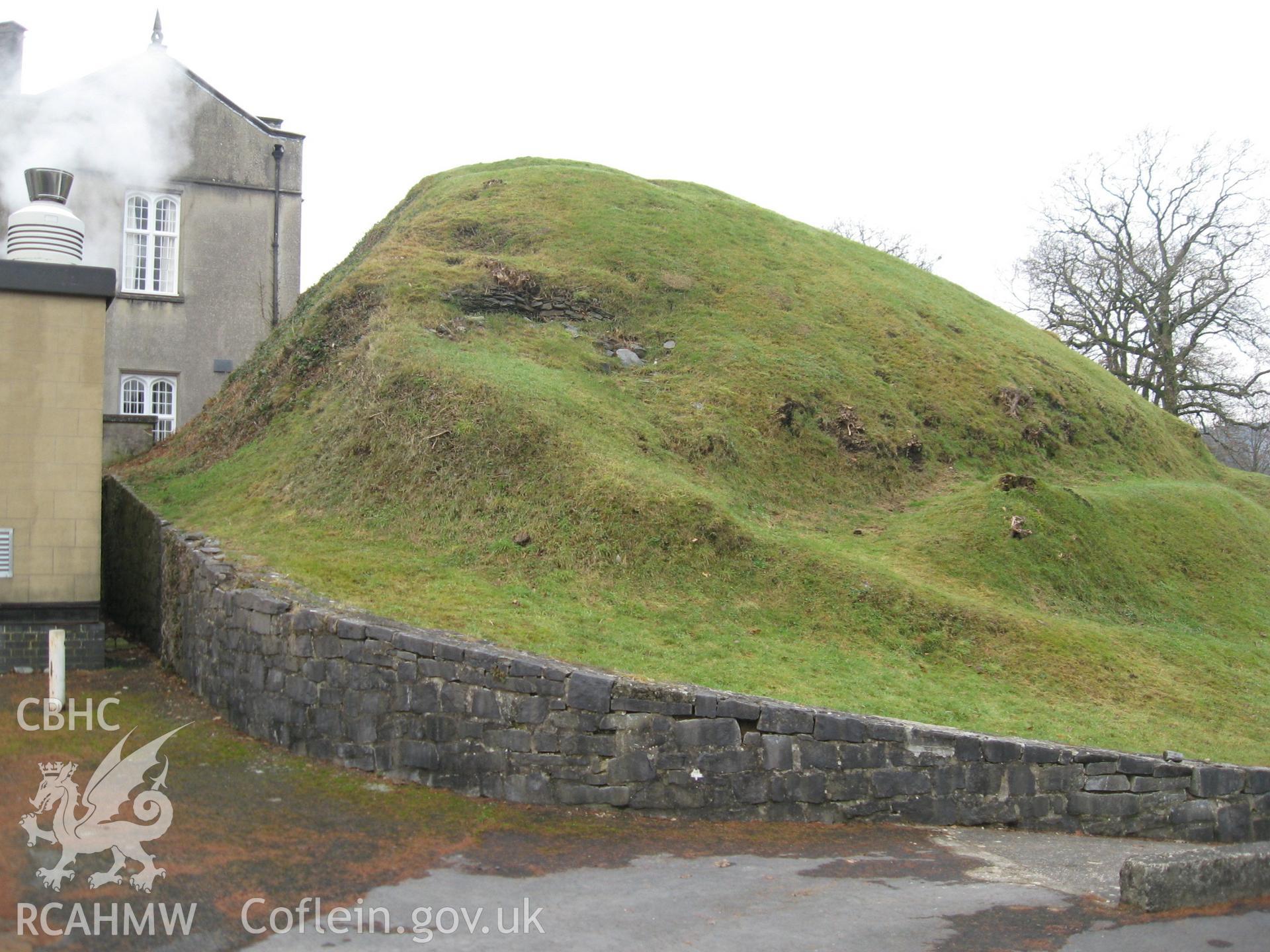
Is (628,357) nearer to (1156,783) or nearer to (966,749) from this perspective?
(966,749)

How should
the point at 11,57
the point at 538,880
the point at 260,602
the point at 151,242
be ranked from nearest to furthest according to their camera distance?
the point at 538,880
the point at 260,602
the point at 11,57
the point at 151,242

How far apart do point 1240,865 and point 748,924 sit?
121 inches

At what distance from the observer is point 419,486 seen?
13.5 meters

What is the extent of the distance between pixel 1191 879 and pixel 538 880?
3.92 m

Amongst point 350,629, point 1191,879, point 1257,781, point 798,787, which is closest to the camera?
point 1191,879

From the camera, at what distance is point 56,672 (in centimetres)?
1000

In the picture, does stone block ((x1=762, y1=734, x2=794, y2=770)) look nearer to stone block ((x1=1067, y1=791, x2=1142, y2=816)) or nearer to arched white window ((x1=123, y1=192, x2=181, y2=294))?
stone block ((x1=1067, y1=791, x2=1142, y2=816))

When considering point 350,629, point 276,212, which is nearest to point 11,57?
point 276,212

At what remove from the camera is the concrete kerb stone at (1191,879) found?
648 centimetres

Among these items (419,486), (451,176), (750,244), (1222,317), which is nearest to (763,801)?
(419,486)

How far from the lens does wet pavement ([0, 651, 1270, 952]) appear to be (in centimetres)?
593

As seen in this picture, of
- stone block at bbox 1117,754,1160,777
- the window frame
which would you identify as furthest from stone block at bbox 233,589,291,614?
the window frame

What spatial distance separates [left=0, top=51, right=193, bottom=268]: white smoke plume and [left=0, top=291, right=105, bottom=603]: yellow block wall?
9606 millimetres

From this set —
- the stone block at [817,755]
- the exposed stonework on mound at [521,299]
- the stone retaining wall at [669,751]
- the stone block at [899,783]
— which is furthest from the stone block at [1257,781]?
the exposed stonework on mound at [521,299]
